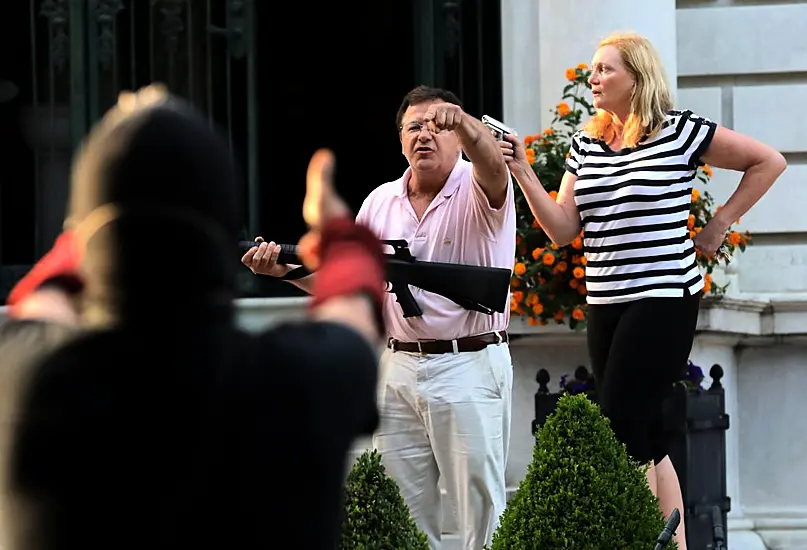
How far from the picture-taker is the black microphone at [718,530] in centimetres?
415

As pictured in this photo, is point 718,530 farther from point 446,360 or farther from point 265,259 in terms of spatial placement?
point 265,259

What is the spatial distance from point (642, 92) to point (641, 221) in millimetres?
431

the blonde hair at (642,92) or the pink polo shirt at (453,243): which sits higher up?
the blonde hair at (642,92)

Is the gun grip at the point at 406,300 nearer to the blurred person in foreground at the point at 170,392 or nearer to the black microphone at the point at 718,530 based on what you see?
the black microphone at the point at 718,530

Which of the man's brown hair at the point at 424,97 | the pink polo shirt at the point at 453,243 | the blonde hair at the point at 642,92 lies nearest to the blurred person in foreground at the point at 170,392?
the pink polo shirt at the point at 453,243

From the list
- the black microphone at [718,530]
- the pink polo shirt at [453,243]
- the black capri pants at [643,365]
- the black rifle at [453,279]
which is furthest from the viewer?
the black capri pants at [643,365]

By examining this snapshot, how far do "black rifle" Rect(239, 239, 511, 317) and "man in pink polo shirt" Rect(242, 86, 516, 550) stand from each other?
0.11 m

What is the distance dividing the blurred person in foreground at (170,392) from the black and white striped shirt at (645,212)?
307cm

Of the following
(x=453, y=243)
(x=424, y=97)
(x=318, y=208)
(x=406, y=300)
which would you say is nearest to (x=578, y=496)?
(x=406, y=300)

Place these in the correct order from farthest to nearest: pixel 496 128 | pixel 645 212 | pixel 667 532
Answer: pixel 645 212 < pixel 496 128 < pixel 667 532

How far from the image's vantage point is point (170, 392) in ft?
5.74

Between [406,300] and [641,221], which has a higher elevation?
[641,221]

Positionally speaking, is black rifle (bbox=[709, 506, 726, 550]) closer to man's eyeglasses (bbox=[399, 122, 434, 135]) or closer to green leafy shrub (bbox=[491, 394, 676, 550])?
green leafy shrub (bbox=[491, 394, 676, 550])

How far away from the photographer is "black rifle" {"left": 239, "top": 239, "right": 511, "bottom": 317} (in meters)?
4.47
